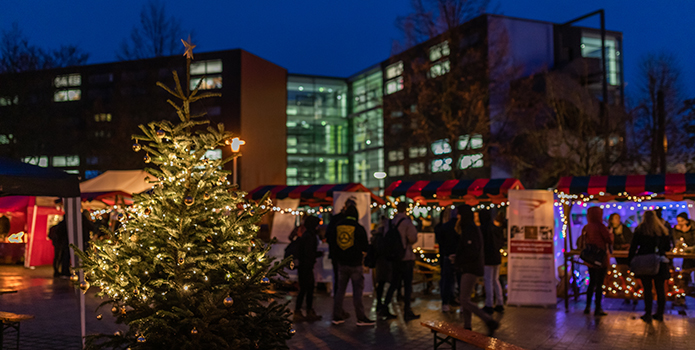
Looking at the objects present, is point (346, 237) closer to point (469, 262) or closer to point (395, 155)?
point (469, 262)

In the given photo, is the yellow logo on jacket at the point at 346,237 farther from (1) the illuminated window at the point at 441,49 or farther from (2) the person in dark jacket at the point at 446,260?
(1) the illuminated window at the point at 441,49

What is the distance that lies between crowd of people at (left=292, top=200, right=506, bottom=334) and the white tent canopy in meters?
9.47

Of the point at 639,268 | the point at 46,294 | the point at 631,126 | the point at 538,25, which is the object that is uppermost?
the point at 538,25

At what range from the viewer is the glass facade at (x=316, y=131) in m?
50.5

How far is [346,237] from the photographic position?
8.41 m

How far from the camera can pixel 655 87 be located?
2769 cm

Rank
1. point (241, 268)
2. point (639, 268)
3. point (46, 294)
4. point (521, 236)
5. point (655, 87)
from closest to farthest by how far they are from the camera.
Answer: point (241, 268) → point (639, 268) → point (521, 236) → point (46, 294) → point (655, 87)

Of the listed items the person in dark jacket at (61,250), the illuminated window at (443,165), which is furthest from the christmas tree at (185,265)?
the illuminated window at (443,165)

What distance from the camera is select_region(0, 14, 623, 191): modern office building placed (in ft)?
86.1

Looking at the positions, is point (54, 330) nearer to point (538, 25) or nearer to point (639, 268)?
point (639, 268)

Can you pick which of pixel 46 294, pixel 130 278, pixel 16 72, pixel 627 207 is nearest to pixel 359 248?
pixel 130 278

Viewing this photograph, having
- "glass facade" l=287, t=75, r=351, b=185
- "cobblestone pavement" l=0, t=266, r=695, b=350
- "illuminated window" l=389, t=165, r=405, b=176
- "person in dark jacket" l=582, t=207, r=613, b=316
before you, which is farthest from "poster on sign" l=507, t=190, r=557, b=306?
"glass facade" l=287, t=75, r=351, b=185

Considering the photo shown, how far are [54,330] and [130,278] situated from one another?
4.17 meters

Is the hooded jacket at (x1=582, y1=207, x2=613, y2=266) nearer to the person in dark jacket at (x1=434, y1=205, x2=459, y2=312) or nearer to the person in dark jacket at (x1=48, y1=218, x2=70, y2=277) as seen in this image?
the person in dark jacket at (x1=434, y1=205, x2=459, y2=312)
